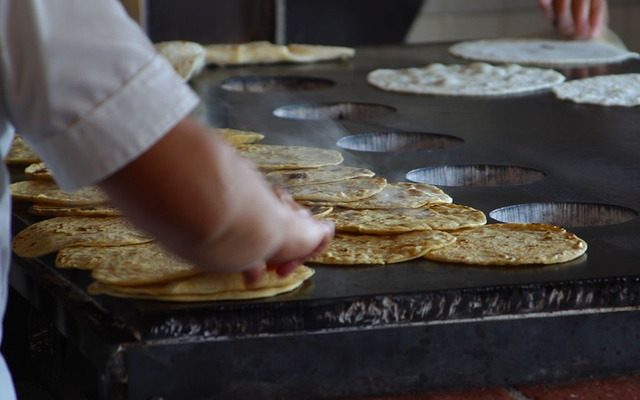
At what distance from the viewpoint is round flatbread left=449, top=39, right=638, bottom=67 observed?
334 centimetres

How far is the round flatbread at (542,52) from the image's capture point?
131 inches

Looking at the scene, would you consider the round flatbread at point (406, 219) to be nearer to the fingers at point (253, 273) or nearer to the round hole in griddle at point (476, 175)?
the round hole in griddle at point (476, 175)

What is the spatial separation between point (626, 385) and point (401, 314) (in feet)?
0.99

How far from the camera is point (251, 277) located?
118cm

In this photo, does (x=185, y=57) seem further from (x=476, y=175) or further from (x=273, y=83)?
(x=476, y=175)

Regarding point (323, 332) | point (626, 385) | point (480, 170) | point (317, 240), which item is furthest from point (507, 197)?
point (317, 240)

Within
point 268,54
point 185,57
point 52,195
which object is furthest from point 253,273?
point 268,54

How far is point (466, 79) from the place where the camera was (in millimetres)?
3041

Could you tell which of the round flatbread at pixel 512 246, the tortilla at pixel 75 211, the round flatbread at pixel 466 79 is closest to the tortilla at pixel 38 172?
the tortilla at pixel 75 211

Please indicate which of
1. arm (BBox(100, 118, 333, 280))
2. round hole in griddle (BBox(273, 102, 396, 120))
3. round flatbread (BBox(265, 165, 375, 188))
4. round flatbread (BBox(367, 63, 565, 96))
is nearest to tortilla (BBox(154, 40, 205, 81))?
round hole in griddle (BBox(273, 102, 396, 120))

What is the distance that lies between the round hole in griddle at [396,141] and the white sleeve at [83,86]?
58.5 inches

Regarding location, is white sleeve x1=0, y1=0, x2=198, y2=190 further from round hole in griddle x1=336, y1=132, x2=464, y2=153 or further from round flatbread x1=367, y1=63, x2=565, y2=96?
round flatbread x1=367, y1=63, x2=565, y2=96

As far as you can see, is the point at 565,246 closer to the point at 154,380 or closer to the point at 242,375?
the point at 242,375

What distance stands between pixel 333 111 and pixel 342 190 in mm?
1032
